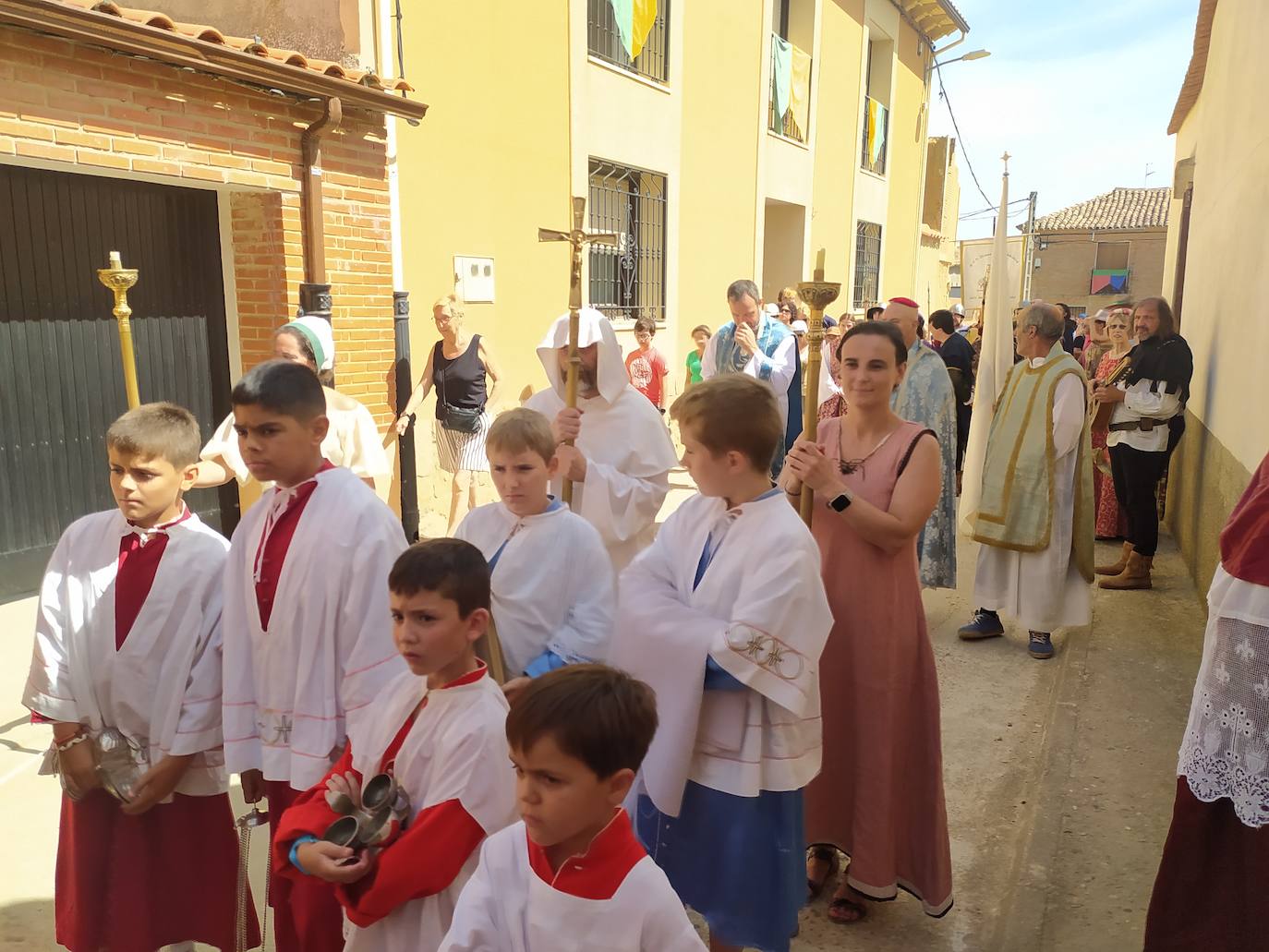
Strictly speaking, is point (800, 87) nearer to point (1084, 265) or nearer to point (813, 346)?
point (813, 346)

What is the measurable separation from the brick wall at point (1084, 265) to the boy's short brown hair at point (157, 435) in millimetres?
40860

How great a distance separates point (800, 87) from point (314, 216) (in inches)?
450

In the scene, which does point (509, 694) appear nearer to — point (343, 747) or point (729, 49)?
point (343, 747)

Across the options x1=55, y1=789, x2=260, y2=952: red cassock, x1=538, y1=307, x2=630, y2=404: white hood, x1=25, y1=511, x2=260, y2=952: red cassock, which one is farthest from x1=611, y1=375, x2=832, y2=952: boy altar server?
x1=538, y1=307, x2=630, y2=404: white hood

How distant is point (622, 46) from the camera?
11.1 m

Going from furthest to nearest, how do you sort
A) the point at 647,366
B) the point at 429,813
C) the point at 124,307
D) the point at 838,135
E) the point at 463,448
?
1. the point at 838,135
2. the point at 647,366
3. the point at 463,448
4. the point at 124,307
5. the point at 429,813

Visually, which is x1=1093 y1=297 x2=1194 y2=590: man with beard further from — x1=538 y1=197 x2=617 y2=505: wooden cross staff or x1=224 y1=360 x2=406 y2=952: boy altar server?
x1=224 y1=360 x2=406 y2=952: boy altar server

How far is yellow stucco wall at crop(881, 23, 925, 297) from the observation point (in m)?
21.4

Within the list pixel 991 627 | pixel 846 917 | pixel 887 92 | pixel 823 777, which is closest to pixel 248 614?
pixel 823 777

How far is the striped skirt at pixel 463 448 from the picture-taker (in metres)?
7.62

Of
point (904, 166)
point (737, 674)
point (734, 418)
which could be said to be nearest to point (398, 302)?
point (734, 418)

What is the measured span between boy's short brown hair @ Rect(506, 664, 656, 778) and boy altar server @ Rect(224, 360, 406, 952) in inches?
33.1

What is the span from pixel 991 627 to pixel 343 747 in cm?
459

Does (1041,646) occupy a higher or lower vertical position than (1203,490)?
lower
